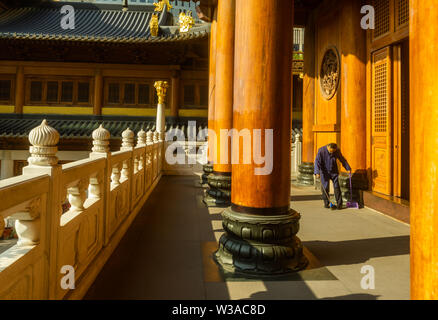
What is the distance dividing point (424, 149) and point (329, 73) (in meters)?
6.84

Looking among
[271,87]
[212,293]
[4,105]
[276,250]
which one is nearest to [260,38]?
[271,87]

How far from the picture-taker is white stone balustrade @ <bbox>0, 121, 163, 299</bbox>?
1619 millimetres

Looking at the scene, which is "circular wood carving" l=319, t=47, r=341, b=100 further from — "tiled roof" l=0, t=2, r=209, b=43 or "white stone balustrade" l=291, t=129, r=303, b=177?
"tiled roof" l=0, t=2, r=209, b=43

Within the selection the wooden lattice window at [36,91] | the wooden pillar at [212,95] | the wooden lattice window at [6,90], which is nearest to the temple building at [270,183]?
the wooden pillar at [212,95]

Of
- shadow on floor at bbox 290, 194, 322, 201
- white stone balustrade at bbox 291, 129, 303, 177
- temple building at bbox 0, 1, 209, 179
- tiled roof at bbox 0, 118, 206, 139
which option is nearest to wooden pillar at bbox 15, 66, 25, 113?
temple building at bbox 0, 1, 209, 179

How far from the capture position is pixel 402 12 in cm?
531

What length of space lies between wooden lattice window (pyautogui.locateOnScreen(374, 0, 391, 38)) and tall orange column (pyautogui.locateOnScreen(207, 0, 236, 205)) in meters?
2.66

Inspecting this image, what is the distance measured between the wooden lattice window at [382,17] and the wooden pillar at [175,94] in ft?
30.3

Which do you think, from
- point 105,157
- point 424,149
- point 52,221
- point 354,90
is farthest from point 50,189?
point 354,90

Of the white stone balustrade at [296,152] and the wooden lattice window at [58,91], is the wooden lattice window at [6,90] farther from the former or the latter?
the white stone balustrade at [296,152]

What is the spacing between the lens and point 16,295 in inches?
63.8

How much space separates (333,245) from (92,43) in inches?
483

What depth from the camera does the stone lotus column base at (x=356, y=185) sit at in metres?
6.12
